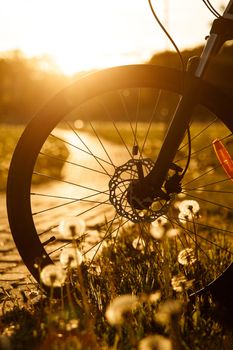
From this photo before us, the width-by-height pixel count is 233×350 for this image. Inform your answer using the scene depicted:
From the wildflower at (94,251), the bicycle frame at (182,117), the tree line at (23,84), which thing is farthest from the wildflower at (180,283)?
the tree line at (23,84)

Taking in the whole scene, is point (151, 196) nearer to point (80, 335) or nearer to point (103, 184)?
point (80, 335)

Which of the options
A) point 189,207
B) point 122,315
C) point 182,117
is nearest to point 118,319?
point 122,315

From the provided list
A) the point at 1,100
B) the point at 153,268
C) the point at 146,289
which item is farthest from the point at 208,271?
the point at 1,100

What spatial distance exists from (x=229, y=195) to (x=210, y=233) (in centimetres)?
318

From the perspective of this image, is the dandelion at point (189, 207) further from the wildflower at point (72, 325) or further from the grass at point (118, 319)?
the wildflower at point (72, 325)

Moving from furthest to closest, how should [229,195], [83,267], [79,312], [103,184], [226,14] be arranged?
1. [103,184]
2. [229,195]
3. [83,267]
4. [226,14]
5. [79,312]

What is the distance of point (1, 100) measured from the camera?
84.4 meters

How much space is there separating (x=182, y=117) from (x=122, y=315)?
1.01 m

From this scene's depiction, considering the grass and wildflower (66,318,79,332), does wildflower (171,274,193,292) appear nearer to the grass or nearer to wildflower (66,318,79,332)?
the grass

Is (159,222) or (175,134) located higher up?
(175,134)

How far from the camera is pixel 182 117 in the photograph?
3131 millimetres

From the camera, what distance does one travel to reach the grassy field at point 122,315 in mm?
2441

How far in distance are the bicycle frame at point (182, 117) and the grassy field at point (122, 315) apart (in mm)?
330

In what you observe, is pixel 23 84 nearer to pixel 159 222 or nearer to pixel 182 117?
pixel 159 222
